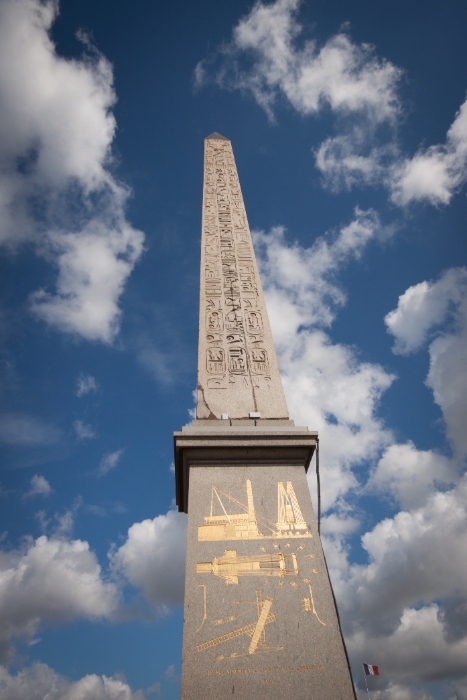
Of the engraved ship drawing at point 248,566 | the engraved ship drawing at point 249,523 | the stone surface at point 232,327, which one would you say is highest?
the stone surface at point 232,327

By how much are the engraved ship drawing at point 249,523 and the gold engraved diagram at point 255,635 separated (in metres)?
0.58

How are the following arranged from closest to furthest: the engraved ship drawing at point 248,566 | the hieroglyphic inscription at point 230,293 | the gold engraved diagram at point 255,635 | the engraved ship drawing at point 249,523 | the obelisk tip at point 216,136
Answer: the gold engraved diagram at point 255,635 → the engraved ship drawing at point 248,566 → the engraved ship drawing at point 249,523 → the hieroglyphic inscription at point 230,293 → the obelisk tip at point 216,136

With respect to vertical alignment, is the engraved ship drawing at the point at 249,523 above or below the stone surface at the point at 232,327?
below

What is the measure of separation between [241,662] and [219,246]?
17.6 feet

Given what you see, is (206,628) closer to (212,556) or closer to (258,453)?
(212,556)

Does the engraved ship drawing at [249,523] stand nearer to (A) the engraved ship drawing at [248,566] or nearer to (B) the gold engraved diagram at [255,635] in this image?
(A) the engraved ship drawing at [248,566]

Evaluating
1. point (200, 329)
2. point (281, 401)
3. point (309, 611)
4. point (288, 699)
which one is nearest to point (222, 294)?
point (200, 329)

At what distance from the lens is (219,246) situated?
729 centimetres

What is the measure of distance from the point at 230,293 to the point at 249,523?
323 cm

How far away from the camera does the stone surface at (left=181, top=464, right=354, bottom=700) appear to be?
336cm

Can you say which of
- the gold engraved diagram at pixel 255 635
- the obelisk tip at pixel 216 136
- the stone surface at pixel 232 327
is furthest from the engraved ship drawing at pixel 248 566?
the obelisk tip at pixel 216 136

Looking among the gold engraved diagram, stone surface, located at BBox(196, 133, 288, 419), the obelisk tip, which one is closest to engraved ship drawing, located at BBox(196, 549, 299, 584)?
the gold engraved diagram

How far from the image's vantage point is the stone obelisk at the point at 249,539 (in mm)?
3402

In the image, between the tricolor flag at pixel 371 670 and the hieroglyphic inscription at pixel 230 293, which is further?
the tricolor flag at pixel 371 670
